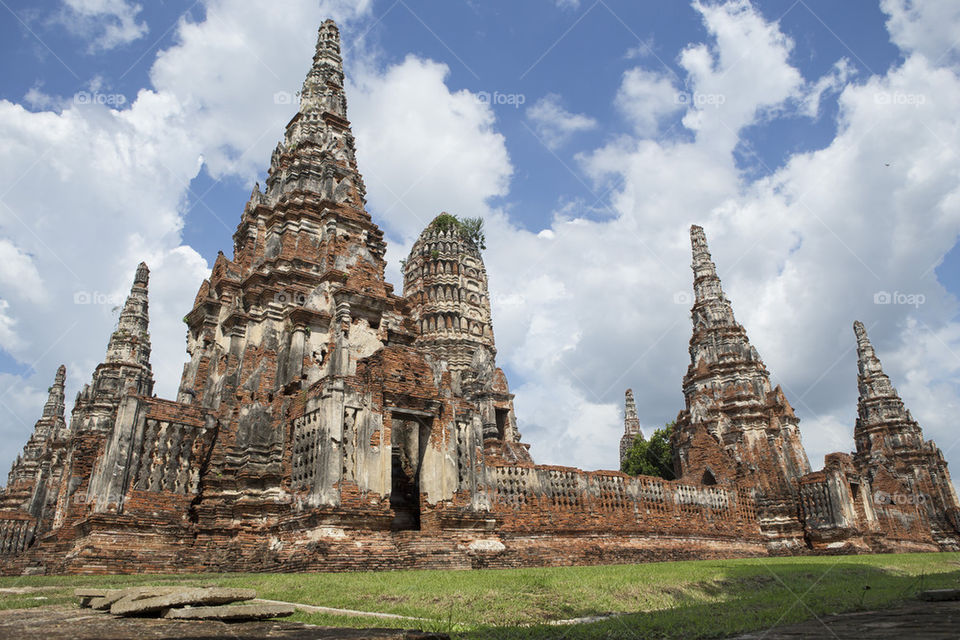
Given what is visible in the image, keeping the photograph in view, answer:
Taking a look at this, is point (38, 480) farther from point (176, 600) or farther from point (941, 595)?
point (941, 595)

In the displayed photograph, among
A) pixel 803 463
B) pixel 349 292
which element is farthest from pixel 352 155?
pixel 803 463

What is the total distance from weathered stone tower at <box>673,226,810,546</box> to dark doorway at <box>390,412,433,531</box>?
47.1 ft

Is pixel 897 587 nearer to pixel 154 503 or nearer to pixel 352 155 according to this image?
pixel 154 503

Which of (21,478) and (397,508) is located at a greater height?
(21,478)

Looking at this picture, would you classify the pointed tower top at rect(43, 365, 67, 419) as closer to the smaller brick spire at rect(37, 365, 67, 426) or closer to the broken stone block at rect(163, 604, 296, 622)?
the smaller brick spire at rect(37, 365, 67, 426)

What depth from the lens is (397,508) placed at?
55.7ft

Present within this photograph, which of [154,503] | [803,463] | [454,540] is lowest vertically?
[454,540]

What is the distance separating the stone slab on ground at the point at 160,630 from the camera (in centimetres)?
415

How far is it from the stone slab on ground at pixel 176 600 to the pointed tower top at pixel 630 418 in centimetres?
5449

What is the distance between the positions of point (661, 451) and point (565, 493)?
93.5ft

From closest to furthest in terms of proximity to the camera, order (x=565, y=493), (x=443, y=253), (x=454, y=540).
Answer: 1. (x=454, y=540)
2. (x=565, y=493)
3. (x=443, y=253)

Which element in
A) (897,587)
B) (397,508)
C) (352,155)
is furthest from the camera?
(352,155)
